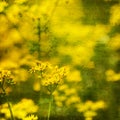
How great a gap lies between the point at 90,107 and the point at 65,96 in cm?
32

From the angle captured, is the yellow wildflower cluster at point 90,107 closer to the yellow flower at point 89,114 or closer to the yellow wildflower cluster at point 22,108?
the yellow flower at point 89,114

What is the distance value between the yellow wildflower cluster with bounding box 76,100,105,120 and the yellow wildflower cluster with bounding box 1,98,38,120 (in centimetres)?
52

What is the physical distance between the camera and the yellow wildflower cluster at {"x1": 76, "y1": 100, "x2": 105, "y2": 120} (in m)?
4.24

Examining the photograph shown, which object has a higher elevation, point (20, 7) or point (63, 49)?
point (20, 7)

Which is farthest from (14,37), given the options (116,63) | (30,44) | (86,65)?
(116,63)

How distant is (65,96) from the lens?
4.32 metres

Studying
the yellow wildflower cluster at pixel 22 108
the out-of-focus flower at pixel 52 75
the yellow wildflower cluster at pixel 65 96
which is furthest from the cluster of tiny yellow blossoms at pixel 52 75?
the yellow wildflower cluster at pixel 65 96

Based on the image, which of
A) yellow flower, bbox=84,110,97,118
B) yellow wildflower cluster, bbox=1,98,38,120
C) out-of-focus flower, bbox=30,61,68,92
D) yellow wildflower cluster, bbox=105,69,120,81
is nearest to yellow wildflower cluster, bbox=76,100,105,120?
yellow flower, bbox=84,110,97,118

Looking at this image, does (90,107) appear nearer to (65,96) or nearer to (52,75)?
(65,96)

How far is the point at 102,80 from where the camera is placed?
14.6 ft

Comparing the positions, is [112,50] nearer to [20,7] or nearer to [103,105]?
[103,105]

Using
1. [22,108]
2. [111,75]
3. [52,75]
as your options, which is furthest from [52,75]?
[111,75]

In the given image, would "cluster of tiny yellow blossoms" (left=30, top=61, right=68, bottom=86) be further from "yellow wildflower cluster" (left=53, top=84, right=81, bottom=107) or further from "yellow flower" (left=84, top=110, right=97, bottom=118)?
"yellow flower" (left=84, top=110, right=97, bottom=118)

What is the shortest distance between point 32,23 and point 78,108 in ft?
3.57
